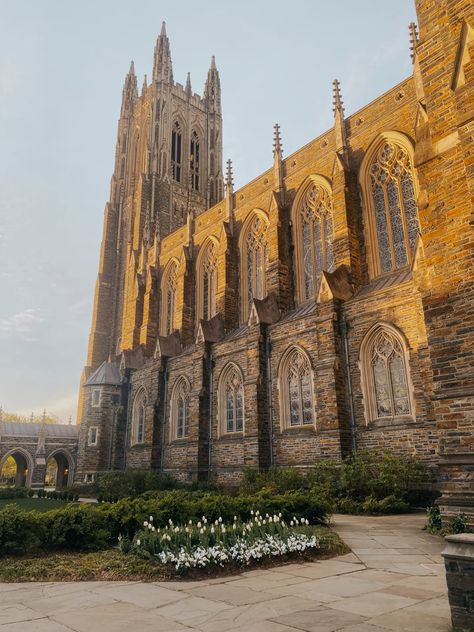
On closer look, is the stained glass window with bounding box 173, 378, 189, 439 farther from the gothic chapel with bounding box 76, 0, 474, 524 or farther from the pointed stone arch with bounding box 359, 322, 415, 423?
the pointed stone arch with bounding box 359, 322, 415, 423

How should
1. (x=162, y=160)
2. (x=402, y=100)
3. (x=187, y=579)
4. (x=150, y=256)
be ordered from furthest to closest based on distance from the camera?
1. (x=162, y=160)
2. (x=150, y=256)
3. (x=402, y=100)
4. (x=187, y=579)

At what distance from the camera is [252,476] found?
1722cm

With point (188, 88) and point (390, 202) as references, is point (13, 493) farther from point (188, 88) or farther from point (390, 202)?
point (188, 88)

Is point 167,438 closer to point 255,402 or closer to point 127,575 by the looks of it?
point 255,402

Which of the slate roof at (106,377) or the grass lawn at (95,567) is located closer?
the grass lawn at (95,567)

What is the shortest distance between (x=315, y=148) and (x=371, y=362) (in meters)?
11.6

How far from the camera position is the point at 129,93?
55.5 meters

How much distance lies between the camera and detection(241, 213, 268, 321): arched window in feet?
83.3

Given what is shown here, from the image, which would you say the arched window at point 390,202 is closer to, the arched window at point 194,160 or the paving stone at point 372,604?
the paving stone at point 372,604

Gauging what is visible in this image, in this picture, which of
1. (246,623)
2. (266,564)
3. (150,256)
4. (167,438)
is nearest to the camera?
(246,623)

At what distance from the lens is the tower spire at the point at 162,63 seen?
49.1m

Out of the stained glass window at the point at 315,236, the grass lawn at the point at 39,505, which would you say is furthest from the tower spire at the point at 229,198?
the grass lawn at the point at 39,505

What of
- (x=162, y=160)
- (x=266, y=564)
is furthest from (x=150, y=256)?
(x=266, y=564)

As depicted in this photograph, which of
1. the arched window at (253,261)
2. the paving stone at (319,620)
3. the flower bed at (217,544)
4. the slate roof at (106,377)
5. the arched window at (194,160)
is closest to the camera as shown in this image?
the paving stone at (319,620)
